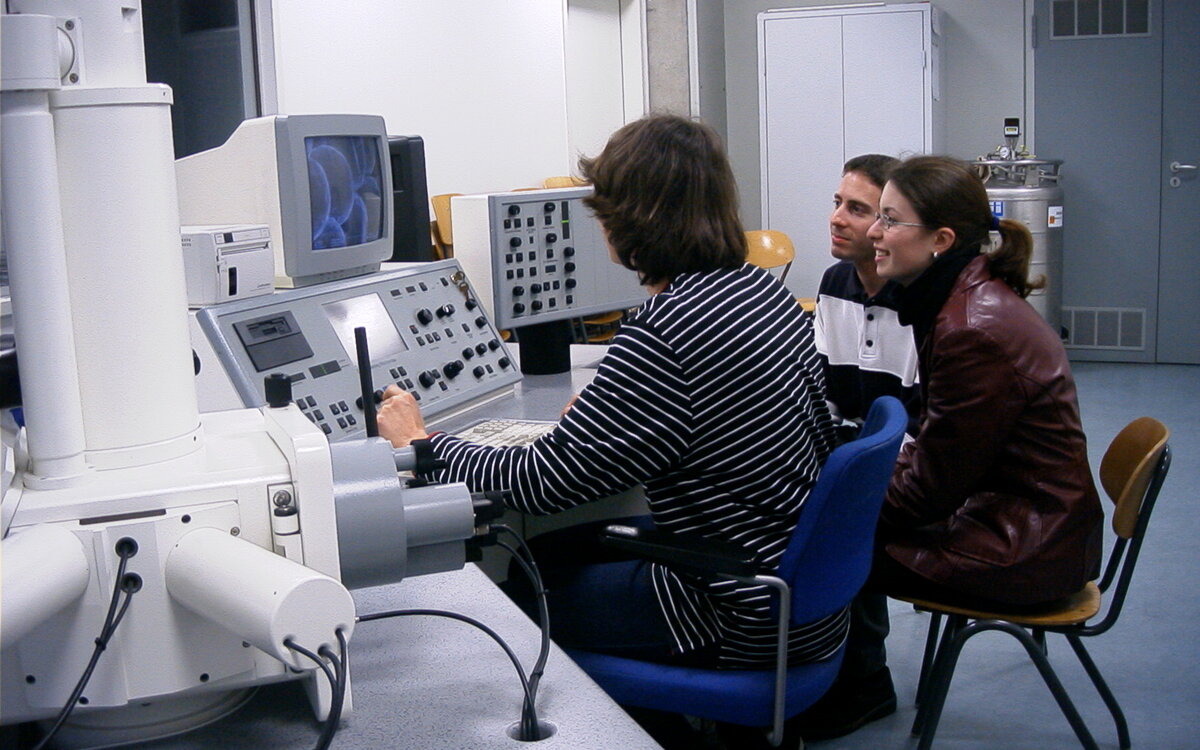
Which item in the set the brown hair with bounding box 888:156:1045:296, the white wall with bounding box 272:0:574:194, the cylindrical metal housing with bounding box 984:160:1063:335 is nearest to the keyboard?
the brown hair with bounding box 888:156:1045:296

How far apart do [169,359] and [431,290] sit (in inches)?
58.5

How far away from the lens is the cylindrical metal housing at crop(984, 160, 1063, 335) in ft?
18.8

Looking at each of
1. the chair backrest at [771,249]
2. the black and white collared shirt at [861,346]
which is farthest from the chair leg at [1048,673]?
the chair backrest at [771,249]

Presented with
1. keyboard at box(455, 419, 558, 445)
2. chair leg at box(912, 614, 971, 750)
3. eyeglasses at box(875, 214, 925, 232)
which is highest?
eyeglasses at box(875, 214, 925, 232)

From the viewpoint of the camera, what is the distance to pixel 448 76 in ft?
16.4

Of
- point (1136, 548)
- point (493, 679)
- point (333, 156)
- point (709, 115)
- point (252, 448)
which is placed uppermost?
point (709, 115)

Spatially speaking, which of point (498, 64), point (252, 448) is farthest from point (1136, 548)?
point (498, 64)

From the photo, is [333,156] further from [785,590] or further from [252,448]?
[252,448]

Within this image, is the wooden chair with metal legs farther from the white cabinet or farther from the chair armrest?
the white cabinet

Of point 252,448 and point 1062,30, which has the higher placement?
point 1062,30

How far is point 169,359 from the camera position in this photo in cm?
89

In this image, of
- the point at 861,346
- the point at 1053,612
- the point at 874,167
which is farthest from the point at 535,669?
the point at 874,167

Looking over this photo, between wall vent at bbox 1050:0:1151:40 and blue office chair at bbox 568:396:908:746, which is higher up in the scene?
wall vent at bbox 1050:0:1151:40

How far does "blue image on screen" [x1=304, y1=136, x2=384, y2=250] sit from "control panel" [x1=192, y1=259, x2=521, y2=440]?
90 millimetres
